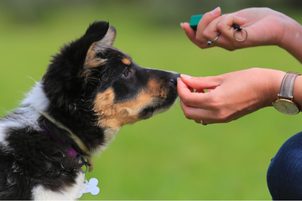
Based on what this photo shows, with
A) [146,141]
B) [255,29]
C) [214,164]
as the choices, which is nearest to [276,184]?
[255,29]

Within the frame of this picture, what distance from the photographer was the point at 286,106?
3.91 meters

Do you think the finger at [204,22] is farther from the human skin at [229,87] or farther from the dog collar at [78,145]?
the dog collar at [78,145]

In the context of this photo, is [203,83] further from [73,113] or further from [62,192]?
[62,192]

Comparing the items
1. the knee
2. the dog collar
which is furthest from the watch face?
the dog collar

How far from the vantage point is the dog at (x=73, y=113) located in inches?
159

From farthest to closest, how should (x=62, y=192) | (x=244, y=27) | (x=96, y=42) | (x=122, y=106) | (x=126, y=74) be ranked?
(x=126, y=74)
(x=122, y=106)
(x=244, y=27)
(x=96, y=42)
(x=62, y=192)

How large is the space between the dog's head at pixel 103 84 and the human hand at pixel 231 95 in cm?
62

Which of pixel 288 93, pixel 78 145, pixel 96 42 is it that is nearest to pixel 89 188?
→ pixel 78 145

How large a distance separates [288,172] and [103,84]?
1.28 m

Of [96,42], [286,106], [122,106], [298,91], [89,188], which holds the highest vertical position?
[96,42]

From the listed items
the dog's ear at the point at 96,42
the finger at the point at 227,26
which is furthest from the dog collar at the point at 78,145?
the finger at the point at 227,26

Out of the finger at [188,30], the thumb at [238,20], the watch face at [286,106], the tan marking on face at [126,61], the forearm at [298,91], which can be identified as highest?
the thumb at [238,20]

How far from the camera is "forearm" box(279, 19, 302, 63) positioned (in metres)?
4.43

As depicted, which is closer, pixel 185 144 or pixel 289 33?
pixel 289 33
